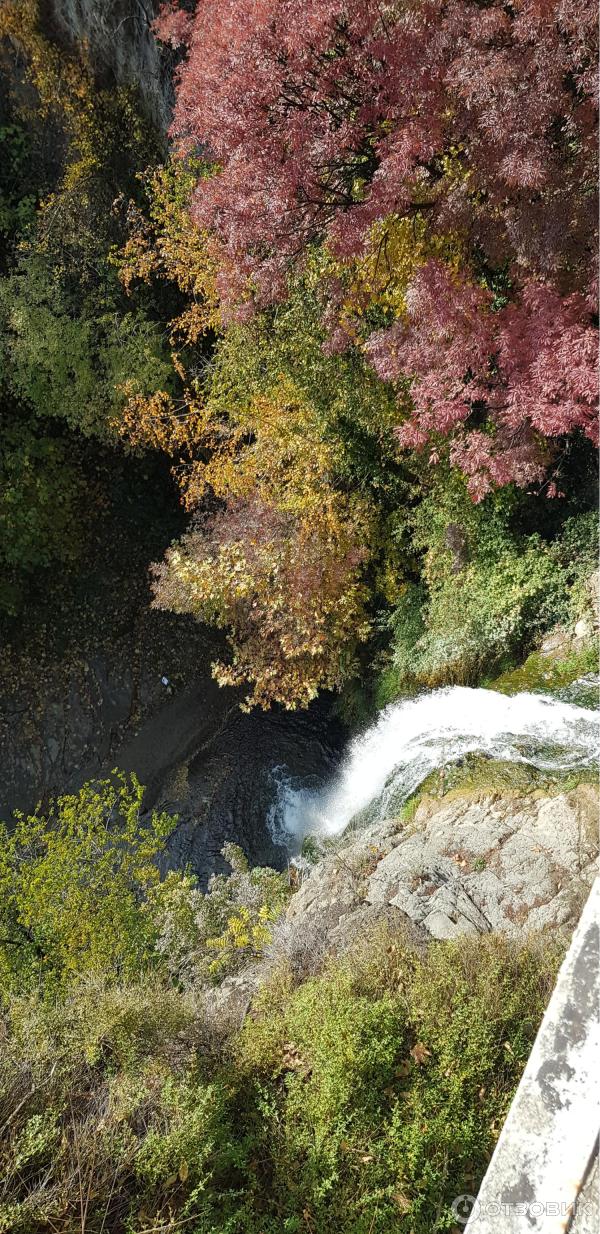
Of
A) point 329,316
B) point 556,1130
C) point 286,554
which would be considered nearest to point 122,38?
point 329,316

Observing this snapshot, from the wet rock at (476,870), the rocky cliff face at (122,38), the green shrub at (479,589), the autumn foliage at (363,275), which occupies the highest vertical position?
the rocky cliff face at (122,38)

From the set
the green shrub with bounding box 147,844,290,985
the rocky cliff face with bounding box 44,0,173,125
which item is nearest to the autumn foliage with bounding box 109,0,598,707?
the rocky cliff face with bounding box 44,0,173,125

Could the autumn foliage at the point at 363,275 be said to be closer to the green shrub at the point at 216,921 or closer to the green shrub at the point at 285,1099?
the green shrub at the point at 216,921

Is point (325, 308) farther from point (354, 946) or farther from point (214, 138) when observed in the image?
point (354, 946)

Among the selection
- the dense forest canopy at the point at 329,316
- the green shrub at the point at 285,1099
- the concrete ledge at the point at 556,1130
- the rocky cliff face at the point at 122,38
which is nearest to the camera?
the concrete ledge at the point at 556,1130

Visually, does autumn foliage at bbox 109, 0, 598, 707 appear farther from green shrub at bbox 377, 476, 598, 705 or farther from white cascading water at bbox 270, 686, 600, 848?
white cascading water at bbox 270, 686, 600, 848

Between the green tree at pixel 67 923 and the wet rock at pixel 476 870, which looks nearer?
the wet rock at pixel 476 870

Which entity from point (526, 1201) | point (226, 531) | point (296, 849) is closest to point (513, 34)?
point (226, 531)

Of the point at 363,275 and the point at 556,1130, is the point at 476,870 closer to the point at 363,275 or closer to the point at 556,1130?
the point at 556,1130

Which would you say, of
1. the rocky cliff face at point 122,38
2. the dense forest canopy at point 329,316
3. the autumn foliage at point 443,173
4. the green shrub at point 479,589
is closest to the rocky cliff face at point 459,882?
the green shrub at point 479,589
